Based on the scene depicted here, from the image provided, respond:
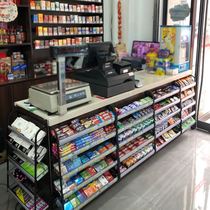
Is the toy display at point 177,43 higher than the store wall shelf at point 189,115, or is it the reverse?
the toy display at point 177,43

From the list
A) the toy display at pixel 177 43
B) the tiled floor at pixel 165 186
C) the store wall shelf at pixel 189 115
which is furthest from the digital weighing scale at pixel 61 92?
the store wall shelf at pixel 189 115

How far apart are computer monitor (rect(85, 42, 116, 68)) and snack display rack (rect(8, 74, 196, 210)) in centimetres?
46

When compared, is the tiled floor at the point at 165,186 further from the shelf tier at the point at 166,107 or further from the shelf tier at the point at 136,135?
the shelf tier at the point at 166,107

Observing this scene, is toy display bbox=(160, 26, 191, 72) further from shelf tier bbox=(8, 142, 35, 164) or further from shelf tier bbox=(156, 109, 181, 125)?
shelf tier bbox=(8, 142, 35, 164)

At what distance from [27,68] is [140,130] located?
1.90 metres

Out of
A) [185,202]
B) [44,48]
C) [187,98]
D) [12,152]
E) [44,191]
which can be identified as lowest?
[185,202]

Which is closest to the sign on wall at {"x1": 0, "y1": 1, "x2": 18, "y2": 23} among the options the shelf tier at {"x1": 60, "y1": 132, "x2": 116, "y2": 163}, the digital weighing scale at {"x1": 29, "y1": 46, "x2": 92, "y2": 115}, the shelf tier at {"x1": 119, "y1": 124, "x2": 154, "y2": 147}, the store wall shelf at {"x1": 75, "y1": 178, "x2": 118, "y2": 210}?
the digital weighing scale at {"x1": 29, "y1": 46, "x2": 92, "y2": 115}

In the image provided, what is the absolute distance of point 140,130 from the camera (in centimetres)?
276

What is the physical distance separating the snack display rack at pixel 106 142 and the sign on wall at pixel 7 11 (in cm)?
163

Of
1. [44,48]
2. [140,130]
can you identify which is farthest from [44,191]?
[44,48]

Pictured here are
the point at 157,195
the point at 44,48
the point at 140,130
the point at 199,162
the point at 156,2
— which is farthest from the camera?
the point at 156,2

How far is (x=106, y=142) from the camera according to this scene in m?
2.45

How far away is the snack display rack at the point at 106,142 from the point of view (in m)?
2.01

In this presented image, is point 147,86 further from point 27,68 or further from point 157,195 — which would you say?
point 27,68
